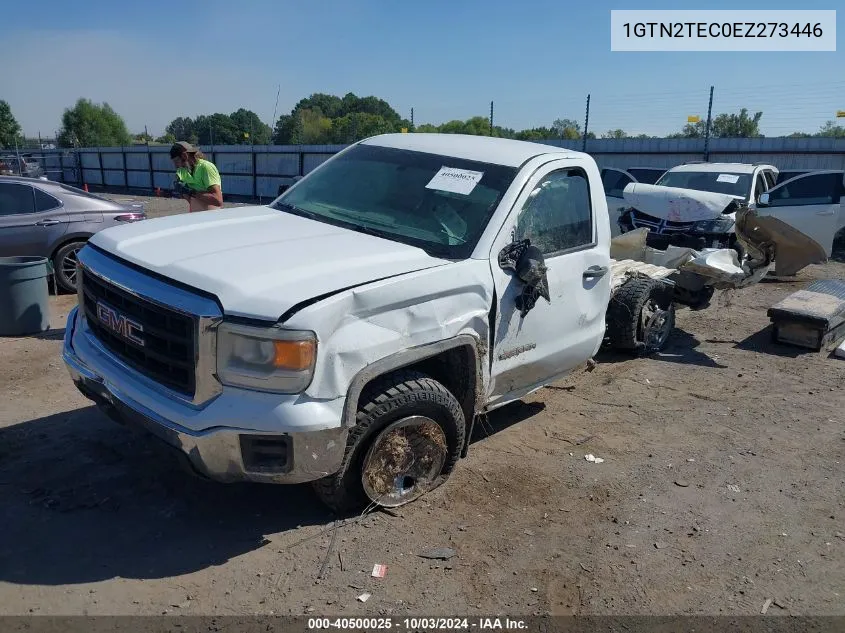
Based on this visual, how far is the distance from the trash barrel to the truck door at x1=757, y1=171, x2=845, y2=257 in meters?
10.5

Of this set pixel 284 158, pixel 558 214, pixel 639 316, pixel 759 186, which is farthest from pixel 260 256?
pixel 284 158

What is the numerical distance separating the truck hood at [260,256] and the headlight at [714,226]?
759 centimetres

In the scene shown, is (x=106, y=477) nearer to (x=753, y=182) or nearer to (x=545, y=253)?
(x=545, y=253)

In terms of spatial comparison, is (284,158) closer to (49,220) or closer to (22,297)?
(49,220)

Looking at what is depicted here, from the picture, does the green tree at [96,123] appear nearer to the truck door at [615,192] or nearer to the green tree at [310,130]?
the green tree at [310,130]

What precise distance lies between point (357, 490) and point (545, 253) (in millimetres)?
1862

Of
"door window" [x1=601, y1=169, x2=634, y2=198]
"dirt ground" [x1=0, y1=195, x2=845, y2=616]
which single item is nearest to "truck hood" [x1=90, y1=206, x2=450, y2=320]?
"dirt ground" [x1=0, y1=195, x2=845, y2=616]

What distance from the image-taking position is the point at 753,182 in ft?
37.5

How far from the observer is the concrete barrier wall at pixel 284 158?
1642 cm

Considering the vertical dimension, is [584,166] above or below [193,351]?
above

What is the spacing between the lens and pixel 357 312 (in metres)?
3.16

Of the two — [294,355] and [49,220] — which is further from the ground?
[49,220]

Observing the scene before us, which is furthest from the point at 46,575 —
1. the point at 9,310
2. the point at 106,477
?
the point at 9,310

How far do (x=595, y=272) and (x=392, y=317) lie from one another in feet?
6.32
